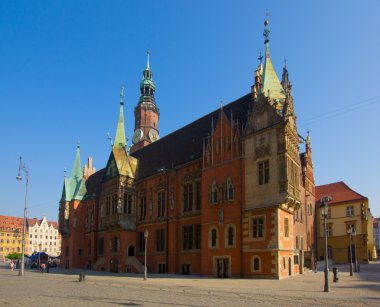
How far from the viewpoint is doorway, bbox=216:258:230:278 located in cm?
3572

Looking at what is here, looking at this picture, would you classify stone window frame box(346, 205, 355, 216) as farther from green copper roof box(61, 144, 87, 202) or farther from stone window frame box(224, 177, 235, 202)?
green copper roof box(61, 144, 87, 202)

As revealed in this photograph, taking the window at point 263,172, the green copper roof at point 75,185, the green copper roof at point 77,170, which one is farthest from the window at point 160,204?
the green copper roof at point 77,170

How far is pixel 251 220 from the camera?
113 ft

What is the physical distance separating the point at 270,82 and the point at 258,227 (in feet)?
46.5

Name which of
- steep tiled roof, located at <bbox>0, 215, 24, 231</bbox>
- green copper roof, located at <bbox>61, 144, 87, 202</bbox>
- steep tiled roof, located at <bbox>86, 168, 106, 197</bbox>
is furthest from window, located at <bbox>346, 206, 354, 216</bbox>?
steep tiled roof, located at <bbox>0, 215, 24, 231</bbox>

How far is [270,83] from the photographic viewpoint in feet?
126

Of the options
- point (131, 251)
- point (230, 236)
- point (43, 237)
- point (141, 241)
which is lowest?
point (43, 237)

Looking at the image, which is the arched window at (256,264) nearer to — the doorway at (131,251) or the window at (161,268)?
the window at (161,268)

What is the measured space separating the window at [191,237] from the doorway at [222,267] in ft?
13.9

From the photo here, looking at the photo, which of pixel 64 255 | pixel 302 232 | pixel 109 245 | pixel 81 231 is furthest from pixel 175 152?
pixel 64 255

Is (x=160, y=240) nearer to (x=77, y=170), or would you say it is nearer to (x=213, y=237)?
(x=213, y=237)

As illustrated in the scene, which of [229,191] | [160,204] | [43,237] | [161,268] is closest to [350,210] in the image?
[160,204]

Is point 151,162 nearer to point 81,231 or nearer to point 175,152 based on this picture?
point 175,152

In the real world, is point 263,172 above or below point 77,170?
below
